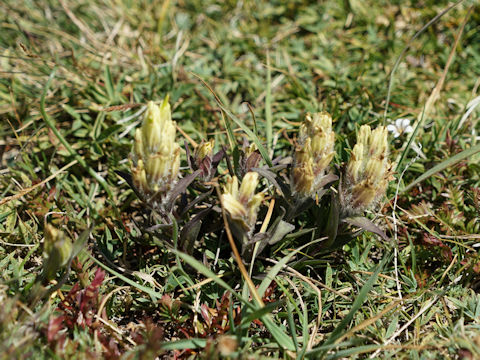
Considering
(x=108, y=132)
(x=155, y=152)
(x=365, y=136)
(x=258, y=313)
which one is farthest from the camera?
(x=108, y=132)

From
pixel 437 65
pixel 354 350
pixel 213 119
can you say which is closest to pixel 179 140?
pixel 213 119

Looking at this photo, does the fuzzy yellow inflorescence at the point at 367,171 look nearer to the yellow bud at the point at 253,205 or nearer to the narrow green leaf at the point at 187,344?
the yellow bud at the point at 253,205

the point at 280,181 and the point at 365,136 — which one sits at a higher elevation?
the point at 365,136

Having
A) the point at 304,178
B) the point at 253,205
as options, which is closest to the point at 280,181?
the point at 304,178

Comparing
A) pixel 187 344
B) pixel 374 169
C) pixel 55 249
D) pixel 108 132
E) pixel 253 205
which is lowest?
pixel 187 344

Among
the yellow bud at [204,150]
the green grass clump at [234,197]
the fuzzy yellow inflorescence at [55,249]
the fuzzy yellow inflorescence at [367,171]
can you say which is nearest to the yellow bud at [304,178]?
the green grass clump at [234,197]

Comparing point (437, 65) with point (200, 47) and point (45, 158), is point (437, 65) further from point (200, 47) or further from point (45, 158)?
point (45, 158)

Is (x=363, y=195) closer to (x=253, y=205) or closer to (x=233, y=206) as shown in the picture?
(x=253, y=205)

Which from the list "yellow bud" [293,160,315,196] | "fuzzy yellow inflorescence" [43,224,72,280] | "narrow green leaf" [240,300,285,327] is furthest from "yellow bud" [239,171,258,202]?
"fuzzy yellow inflorescence" [43,224,72,280]
